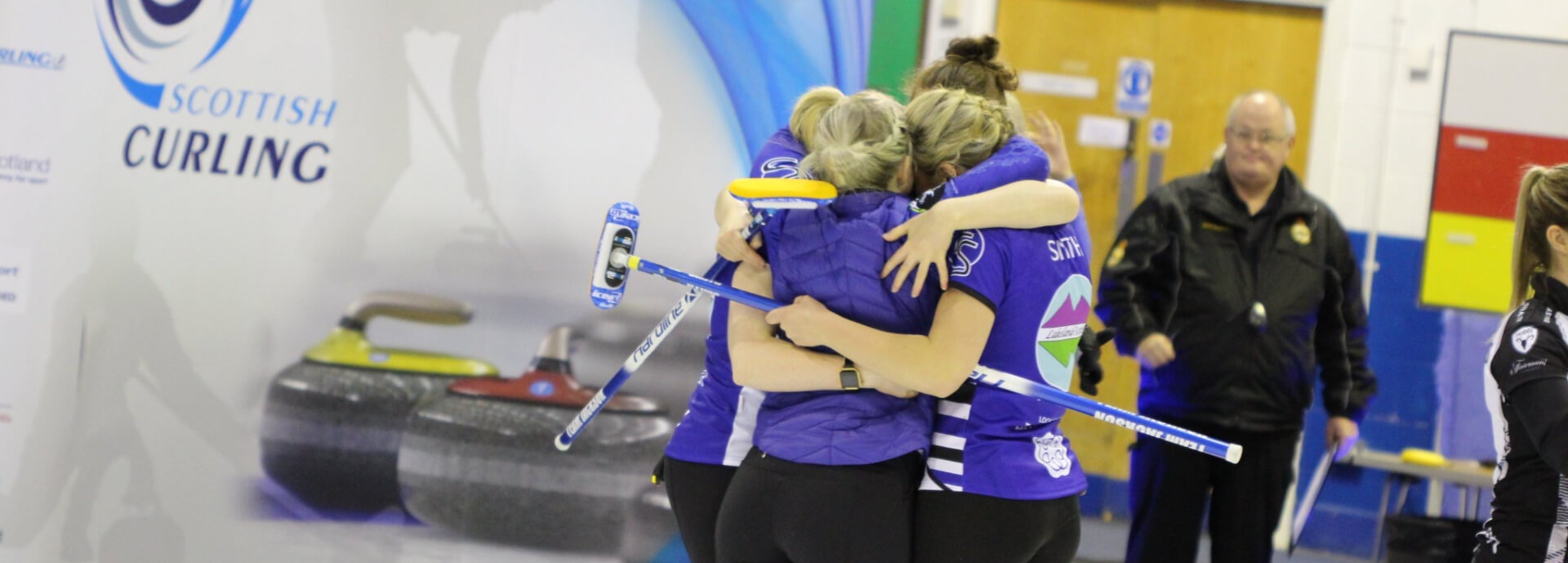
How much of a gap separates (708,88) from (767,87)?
0.19 meters

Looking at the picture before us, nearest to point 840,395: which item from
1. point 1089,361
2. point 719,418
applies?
point 719,418

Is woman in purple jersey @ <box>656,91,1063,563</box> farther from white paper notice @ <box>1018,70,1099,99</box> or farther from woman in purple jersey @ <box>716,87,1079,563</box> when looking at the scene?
white paper notice @ <box>1018,70,1099,99</box>

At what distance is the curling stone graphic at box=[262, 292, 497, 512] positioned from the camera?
3809 mm

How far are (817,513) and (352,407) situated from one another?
96.9 inches

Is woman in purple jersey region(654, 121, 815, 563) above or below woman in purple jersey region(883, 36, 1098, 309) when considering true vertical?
below

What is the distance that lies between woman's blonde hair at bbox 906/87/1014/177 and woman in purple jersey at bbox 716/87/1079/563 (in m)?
0.06

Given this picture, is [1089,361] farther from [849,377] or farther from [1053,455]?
[849,377]

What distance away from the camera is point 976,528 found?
1.89 meters

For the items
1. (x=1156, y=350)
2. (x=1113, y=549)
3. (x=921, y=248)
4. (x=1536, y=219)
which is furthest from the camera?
(x=1113, y=549)

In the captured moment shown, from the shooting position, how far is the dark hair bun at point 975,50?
2.31 metres

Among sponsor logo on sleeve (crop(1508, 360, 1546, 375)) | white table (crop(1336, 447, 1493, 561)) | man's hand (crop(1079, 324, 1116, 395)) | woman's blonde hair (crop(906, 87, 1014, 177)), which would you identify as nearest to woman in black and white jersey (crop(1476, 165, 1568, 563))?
sponsor logo on sleeve (crop(1508, 360, 1546, 375))

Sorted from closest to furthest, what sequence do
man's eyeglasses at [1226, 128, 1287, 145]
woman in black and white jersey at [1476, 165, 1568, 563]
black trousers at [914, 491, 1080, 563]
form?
1. black trousers at [914, 491, 1080, 563]
2. woman in black and white jersey at [1476, 165, 1568, 563]
3. man's eyeglasses at [1226, 128, 1287, 145]

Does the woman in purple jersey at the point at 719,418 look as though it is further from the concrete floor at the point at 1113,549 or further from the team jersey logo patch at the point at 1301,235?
the concrete floor at the point at 1113,549

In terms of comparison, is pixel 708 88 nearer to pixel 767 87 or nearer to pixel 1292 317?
pixel 767 87
